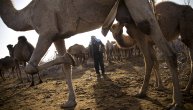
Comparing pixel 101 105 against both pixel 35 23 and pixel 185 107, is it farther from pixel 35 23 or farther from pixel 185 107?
pixel 35 23

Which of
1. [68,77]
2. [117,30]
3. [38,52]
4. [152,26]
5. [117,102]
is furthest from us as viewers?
[117,30]

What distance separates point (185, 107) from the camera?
530cm

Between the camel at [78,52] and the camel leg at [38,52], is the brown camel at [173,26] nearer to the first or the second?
the camel leg at [38,52]

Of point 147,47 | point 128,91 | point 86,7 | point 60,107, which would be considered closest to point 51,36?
point 86,7

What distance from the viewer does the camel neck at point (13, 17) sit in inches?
262

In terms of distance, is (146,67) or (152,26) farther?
(146,67)

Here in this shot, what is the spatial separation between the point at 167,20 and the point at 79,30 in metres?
2.60

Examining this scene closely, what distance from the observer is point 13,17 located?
22.2 feet

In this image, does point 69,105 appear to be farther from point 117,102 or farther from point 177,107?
point 177,107

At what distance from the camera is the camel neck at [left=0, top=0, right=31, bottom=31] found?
21.8ft

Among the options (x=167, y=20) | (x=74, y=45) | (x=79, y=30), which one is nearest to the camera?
(x=79, y=30)

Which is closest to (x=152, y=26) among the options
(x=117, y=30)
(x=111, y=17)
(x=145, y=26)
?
(x=145, y=26)

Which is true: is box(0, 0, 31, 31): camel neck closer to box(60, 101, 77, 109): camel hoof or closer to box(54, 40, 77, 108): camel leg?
box(54, 40, 77, 108): camel leg

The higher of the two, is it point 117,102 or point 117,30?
point 117,30
